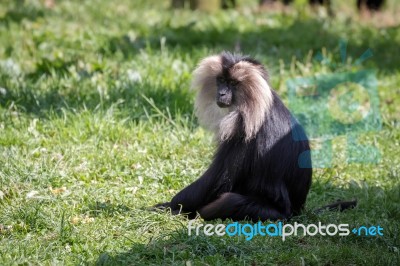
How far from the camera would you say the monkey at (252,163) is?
4.31 metres

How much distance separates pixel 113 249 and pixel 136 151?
162 centimetres

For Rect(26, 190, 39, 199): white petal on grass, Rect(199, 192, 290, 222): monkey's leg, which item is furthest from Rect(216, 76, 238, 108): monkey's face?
Rect(26, 190, 39, 199): white petal on grass

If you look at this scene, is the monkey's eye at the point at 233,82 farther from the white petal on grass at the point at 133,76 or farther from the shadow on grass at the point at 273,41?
the shadow on grass at the point at 273,41

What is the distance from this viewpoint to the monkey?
4309mm

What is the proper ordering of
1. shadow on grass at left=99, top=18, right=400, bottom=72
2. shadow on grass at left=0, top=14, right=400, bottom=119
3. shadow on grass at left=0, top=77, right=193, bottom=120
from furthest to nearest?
shadow on grass at left=99, top=18, right=400, bottom=72, shadow on grass at left=0, top=14, right=400, bottom=119, shadow on grass at left=0, top=77, right=193, bottom=120

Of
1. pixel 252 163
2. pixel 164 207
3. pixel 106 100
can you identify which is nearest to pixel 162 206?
pixel 164 207

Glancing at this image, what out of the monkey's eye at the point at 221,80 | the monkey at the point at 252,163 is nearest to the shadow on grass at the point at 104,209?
the monkey at the point at 252,163

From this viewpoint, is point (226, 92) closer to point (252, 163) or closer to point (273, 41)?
point (252, 163)

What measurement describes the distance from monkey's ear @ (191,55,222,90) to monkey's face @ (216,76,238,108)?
84 millimetres

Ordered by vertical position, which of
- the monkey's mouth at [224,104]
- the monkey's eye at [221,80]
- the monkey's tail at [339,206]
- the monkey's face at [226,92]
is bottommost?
the monkey's tail at [339,206]

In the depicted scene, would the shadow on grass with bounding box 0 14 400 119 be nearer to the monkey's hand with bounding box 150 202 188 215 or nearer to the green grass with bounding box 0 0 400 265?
the green grass with bounding box 0 0 400 265

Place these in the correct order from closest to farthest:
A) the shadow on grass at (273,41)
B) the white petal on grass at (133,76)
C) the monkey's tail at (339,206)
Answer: the monkey's tail at (339,206), the white petal on grass at (133,76), the shadow on grass at (273,41)

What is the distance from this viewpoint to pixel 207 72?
463 cm

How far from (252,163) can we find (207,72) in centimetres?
73
